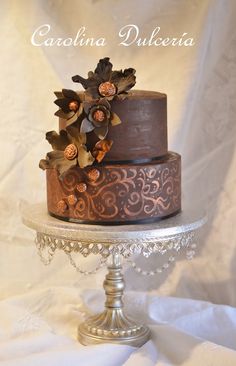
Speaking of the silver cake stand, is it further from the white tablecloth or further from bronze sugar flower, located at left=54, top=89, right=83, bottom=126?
bronze sugar flower, located at left=54, top=89, right=83, bottom=126

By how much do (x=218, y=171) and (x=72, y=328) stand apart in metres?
0.38

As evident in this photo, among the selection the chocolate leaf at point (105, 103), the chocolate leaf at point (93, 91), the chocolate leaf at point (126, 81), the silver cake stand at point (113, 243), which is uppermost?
the chocolate leaf at point (126, 81)

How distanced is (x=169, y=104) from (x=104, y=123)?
35 cm

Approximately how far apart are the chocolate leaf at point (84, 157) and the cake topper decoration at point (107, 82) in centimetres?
8

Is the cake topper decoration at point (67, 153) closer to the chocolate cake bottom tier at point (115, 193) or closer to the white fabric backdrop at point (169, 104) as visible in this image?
the chocolate cake bottom tier at point (115, 193)

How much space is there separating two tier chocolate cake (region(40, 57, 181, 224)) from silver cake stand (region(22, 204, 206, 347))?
0.09ft

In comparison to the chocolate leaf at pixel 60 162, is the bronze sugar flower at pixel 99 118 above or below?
above

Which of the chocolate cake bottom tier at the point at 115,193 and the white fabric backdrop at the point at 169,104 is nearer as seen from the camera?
the chocolate cake bottom tier at the point at 115,193

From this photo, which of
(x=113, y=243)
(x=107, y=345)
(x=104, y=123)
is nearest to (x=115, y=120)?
(x=104, y=123)

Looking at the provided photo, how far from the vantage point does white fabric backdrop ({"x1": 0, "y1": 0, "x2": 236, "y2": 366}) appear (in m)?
1.29

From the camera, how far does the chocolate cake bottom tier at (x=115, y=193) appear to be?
102 centimetres

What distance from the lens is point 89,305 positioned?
4.27 ft

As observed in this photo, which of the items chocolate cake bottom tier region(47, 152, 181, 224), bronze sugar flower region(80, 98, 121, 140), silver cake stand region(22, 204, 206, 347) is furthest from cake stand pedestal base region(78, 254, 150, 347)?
bronze sugar flower region(80, 98, 121, 140)

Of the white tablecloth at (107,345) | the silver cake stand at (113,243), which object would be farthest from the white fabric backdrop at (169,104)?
the silver cake stand at (113,243)
